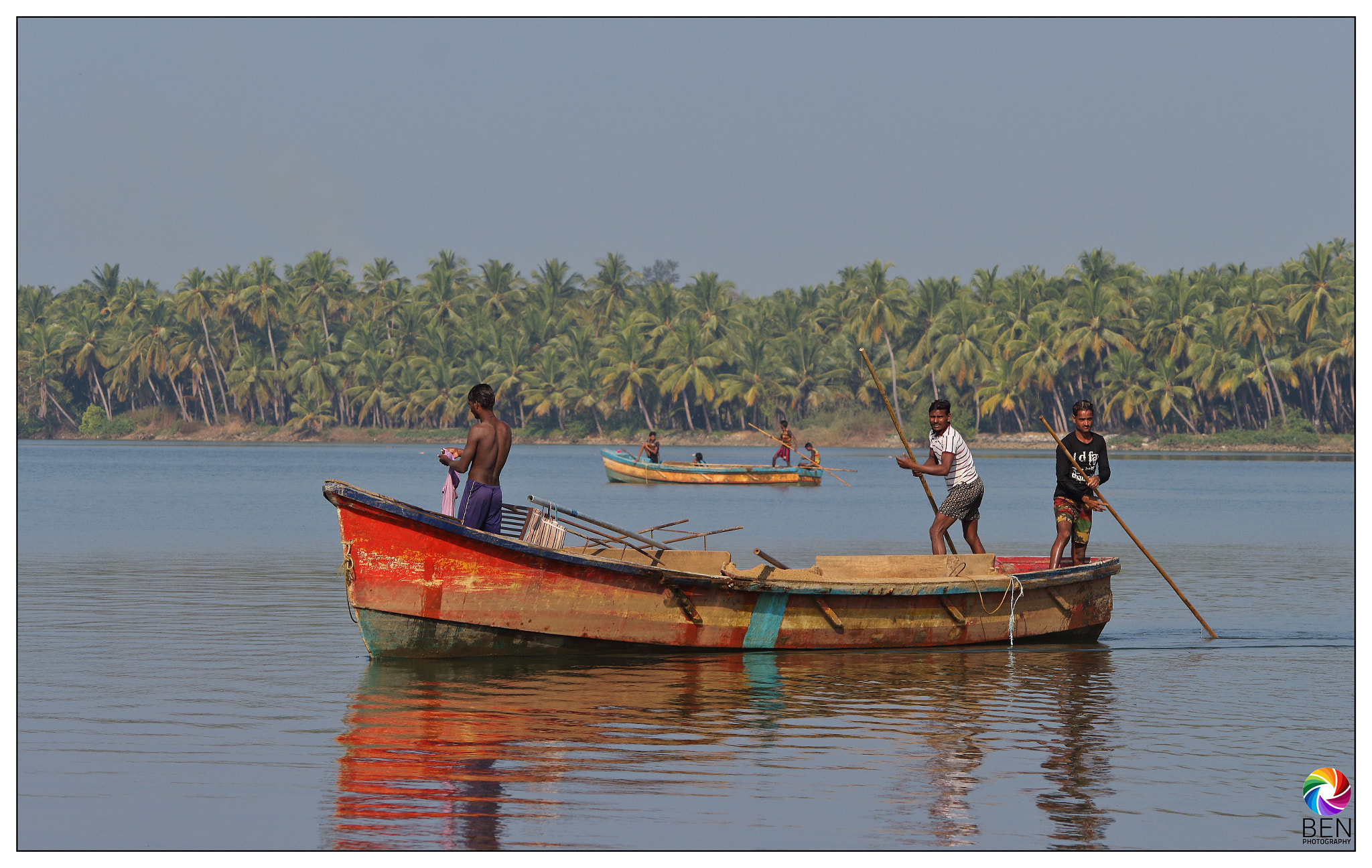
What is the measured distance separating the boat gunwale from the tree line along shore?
208ft

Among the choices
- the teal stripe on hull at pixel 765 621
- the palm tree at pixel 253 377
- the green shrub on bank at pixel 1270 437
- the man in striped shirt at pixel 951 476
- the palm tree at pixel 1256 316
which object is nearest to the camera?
the teal stripe on hull at pixel 765 621

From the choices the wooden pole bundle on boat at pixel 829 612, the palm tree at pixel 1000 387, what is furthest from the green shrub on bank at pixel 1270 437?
the wooden pole bundle on boat at pixel 829 612

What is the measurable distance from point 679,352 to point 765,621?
72107 mm

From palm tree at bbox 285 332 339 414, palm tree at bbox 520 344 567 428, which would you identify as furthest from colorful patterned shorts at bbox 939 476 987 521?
palm tree at bbox 285 332 339 414

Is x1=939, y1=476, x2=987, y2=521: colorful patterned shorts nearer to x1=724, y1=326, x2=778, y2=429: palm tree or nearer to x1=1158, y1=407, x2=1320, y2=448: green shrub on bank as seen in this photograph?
x1=1158, y1=407, x2=1320, y2=448: green shrub on bank

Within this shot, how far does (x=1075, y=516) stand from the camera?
42.3 feet

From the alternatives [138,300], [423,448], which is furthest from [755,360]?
[138,300]

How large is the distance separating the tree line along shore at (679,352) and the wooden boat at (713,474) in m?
36.7

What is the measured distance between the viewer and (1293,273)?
73.8 m

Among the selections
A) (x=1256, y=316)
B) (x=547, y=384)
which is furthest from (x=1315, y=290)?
(x=547, y=384)

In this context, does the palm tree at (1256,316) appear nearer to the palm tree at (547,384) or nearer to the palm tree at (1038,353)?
the palm tree at (1038,353)

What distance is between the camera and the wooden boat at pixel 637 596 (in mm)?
10750

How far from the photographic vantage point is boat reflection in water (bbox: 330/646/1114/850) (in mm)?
6949

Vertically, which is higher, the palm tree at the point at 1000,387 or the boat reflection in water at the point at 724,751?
the palm tree at the point at 1000,387
